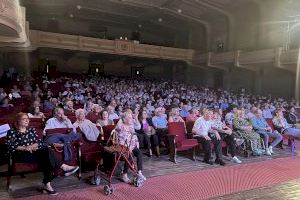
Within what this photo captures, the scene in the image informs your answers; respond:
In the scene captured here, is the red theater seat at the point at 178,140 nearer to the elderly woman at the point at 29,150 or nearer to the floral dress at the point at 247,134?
the floral dress at the point at 247,134

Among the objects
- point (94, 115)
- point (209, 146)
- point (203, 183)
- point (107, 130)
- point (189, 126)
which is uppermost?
point (94, 115)

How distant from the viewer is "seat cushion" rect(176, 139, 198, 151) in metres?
5.94

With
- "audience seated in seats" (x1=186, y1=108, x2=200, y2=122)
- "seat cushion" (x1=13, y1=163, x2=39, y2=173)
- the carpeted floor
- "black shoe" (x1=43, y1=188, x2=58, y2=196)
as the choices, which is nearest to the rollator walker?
the carpeted floor

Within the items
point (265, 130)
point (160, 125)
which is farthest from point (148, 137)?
point (265, 130)

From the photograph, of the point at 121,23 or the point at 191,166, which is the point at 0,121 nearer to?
the point at 191,166

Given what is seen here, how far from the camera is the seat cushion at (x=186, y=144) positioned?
5938 millimetres

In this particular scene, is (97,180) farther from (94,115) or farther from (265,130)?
(265,130)

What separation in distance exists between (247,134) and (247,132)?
45 mm

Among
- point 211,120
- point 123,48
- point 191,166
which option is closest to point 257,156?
point 211,120

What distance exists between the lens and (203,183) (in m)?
4.82

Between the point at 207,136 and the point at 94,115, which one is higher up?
the point at 94,115

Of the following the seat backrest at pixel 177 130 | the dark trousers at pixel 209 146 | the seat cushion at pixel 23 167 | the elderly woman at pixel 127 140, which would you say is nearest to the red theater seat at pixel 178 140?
the seat backrest at pixel 177 130

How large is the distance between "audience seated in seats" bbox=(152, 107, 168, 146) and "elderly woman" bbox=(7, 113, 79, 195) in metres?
2.64

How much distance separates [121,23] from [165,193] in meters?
19.4
